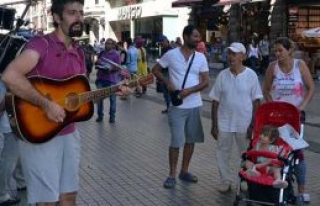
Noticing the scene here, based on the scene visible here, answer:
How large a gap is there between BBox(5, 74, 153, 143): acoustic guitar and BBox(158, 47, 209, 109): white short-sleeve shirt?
2.76 meters

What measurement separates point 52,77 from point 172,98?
299 centimetres

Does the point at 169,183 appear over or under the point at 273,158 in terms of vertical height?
under

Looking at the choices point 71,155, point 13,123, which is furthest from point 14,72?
point 71,155

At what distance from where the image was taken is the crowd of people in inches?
155

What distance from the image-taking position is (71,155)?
4.16 metres

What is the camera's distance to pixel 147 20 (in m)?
44.5

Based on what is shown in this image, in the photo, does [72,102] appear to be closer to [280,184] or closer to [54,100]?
[54,100]

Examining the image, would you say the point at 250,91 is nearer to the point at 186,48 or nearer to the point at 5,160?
the point at 186,48

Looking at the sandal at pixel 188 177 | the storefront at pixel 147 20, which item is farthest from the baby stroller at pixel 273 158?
the storefront at pixel 147 20

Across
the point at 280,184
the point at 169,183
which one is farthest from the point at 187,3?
the point at 280,184

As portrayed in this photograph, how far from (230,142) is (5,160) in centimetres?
247

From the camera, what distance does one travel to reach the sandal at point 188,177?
7.14 meters

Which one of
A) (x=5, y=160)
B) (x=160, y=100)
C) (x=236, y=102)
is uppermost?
(x=236, y=102)

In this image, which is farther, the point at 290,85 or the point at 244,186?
the point at 290,85
